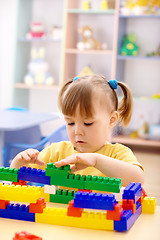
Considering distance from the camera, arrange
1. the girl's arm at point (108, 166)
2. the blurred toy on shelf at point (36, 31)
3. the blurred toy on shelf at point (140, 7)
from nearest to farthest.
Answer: the girl's arm at point (108, 166), the blurred toy on shelf at point (140, 7), the blurred toy on shelf at point (36, 31)

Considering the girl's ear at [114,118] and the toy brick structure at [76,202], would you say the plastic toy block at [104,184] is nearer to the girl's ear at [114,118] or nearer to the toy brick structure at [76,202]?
the toy brick structure at [76,202]

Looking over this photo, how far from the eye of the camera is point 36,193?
79 centimetres

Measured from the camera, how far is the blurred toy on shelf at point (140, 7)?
14.3ft

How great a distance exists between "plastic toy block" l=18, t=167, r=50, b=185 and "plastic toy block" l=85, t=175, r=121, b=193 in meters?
0.09

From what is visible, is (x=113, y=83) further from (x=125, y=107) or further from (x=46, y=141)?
(x=46, y=141)

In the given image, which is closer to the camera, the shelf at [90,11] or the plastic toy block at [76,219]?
the plastic toy block at [76,219]

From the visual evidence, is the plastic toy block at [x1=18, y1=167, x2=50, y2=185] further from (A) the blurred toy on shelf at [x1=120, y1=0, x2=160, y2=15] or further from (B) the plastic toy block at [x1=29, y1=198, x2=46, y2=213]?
(A) the blurred toy on shelf at [x1=120, y1=0, x2=160, y2=15]

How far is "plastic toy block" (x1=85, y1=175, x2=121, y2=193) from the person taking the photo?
0.77 m

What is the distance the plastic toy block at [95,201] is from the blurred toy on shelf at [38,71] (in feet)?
13.0

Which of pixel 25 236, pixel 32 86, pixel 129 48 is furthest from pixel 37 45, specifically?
pixel 25 236

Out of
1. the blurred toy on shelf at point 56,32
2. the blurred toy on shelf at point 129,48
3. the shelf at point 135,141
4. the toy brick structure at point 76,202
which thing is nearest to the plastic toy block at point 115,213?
the toy brick structure at point 76,202

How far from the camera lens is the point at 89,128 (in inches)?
43.1

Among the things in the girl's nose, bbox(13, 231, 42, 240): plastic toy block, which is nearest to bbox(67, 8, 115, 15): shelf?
the girl's nose

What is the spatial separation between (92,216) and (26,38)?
412 centimetres
